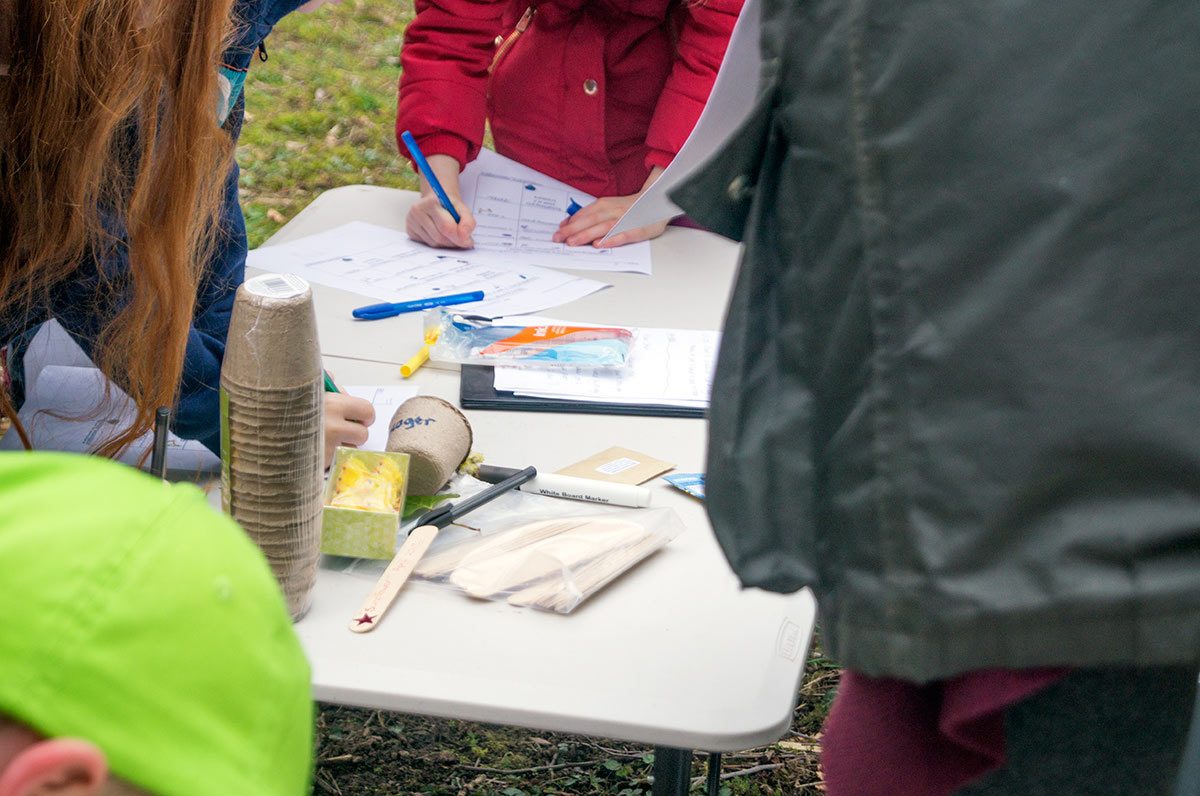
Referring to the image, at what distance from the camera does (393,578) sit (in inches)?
36.8

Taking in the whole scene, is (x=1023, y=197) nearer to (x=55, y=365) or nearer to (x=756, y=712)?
(x=756, y=712)

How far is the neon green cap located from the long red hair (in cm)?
54

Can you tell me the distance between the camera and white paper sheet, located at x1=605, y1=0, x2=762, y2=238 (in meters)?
0.71

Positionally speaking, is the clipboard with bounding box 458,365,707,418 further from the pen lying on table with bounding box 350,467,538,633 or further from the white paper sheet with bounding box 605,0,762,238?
the white paper sheet with bounding box 605,0,762,238

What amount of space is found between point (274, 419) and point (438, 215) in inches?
38.2

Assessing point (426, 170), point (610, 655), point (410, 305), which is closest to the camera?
point (610, 655)

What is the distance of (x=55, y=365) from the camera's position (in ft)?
4.64

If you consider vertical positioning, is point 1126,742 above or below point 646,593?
above

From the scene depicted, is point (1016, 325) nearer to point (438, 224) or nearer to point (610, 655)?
point (610, 655)

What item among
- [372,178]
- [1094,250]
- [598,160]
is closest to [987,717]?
[1094,250]

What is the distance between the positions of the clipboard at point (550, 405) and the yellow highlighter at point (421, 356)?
81 mm

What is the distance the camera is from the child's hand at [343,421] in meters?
1.10

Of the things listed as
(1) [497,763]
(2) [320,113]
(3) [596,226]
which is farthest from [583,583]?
(2) [320,113]

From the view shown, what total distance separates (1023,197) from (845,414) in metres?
0.14
